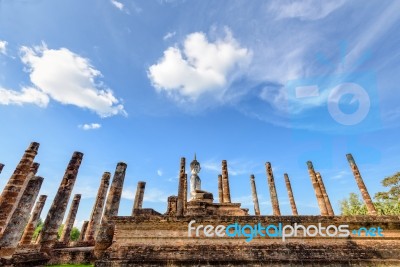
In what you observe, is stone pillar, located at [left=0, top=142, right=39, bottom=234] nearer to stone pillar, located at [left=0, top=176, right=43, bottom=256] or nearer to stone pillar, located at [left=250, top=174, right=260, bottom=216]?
stone pillar, located at [left=0, top=176, right=43, bottom=256]

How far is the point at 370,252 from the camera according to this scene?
7766 millimetres

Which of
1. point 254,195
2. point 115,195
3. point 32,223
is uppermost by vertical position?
point 254,195

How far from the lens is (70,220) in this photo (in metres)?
21.2

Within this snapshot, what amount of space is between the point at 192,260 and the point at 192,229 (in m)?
1.13


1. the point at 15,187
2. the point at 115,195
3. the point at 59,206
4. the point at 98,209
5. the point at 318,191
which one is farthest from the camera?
the point at 318,191

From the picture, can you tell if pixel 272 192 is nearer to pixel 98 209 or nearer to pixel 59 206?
pixel 98 209

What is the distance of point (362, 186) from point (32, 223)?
29.7m

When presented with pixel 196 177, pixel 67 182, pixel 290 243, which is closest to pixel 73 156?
pixel 67 182

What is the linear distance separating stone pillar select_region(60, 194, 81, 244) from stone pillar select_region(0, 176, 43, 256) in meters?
7.53

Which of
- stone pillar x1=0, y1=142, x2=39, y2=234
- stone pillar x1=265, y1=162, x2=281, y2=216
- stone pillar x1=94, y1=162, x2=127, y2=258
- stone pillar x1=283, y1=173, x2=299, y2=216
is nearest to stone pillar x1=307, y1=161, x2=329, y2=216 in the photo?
stone pillar x1=283, y1=173, x2=299, y2=216

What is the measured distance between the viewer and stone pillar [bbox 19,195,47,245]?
61.1 ft

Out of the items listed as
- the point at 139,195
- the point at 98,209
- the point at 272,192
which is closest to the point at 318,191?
the point at 272,192

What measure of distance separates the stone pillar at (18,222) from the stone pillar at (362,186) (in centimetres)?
2534

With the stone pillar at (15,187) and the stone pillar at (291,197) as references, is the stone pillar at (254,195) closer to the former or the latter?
the stone pillar at (291,197)
